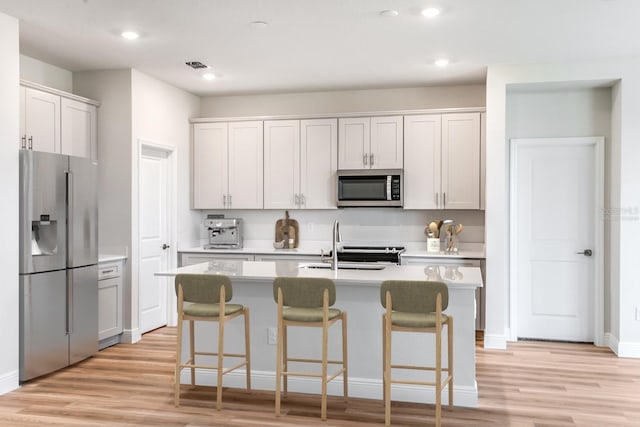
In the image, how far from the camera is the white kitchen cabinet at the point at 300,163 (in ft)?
21.5

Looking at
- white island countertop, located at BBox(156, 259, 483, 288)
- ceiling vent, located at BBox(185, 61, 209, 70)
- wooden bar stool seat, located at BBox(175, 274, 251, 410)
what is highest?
ceiling vent, located at BBox(185, 61, 209, 70)

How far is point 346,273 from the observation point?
4.10 meters

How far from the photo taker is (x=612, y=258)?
5512 millimetres

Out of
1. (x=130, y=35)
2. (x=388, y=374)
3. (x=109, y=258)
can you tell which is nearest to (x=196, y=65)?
(x=130, y=35)

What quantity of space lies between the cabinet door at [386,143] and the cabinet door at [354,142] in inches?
2.6

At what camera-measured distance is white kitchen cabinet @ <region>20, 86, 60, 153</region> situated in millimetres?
4883

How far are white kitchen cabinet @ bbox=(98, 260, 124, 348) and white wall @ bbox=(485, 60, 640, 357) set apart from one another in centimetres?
357

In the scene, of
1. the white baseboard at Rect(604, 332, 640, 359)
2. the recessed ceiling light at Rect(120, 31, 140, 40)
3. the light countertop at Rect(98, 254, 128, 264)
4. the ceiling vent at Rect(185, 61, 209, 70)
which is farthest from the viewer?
the ceiling vent at Rect(185, 61, 209, 70)

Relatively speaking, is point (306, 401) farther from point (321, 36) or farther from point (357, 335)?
point (321, 36)

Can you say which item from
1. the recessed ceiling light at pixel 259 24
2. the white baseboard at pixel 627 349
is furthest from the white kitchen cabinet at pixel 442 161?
the recessed ceiling light at pixel 259 24

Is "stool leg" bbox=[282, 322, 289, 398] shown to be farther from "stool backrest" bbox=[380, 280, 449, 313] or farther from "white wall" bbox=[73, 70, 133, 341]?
"white wall" bbox=[73, 70, 133, 341]

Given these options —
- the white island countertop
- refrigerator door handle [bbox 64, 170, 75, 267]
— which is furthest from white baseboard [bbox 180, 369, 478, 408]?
refrigerator door handle [bbox 64, 170, 75, 267]

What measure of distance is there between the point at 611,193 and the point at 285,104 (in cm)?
366

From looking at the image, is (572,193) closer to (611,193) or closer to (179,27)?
(611,193)
